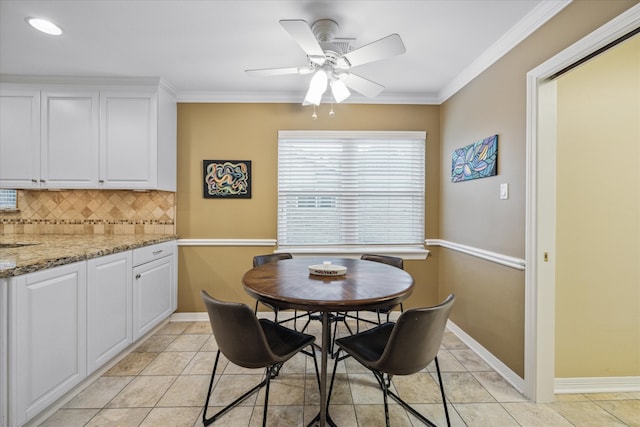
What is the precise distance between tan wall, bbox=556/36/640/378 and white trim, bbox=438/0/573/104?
41cm

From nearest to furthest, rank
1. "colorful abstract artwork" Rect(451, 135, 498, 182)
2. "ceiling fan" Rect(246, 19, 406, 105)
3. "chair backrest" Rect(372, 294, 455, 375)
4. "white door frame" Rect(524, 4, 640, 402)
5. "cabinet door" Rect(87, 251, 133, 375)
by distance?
"chair backrest" Rect(372, 294, 455, 375), "ceiling fan" Rect(246, 19, 406, 105), "white door frame" Rect(524, 4, 640, 402), "cabinet door" Rect(87, 251, 133, 375), "colorful abstract artwork" Rect(451, 135, 498, 182)

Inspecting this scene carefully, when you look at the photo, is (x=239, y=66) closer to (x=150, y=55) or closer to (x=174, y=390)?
(x=150, y=55)

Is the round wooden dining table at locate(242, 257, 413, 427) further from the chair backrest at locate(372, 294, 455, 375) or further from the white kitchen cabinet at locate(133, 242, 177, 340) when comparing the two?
the white kitchen cabinet at locate(133, 242, 177, 340)

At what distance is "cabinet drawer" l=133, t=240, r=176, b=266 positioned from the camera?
2455 millimetres

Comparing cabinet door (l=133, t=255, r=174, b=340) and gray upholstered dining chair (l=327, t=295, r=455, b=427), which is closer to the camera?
gray upholstered dining chair (l=327, t=295, r=455, b=427)

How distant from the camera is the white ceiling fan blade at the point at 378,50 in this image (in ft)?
4.96

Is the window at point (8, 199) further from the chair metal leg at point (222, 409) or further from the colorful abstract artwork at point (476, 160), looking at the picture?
the colorful abstract artwork at point (476, 160)

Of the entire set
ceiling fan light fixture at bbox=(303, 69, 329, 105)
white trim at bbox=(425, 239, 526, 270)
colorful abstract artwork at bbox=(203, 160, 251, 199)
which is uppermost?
ceiling fan light fixture at bbox=(303, 69, 329, 105)

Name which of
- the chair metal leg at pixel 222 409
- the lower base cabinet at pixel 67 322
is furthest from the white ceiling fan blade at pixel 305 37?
the lower base cabinet at pixel 67 322

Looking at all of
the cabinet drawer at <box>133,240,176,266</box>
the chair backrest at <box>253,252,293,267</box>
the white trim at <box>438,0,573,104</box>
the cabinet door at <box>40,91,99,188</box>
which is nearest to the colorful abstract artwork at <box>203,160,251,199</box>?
the cabinet drawer at <box>133,240,176,266</box>

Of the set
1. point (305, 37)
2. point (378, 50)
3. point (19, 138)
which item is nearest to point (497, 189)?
point (378, 50)

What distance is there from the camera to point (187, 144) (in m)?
3.18

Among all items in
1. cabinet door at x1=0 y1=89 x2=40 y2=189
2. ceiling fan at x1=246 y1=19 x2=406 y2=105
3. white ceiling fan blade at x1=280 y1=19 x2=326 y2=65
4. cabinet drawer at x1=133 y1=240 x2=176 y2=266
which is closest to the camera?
white ceiling fan blade at x1=280 y1=19 x2=326 y2=65

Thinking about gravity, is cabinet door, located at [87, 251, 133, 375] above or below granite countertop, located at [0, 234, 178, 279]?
below
